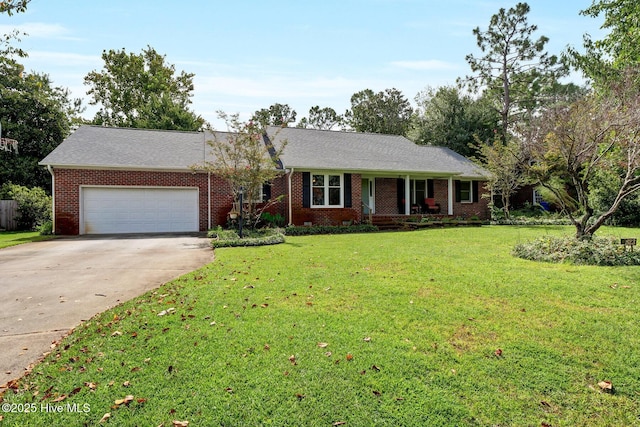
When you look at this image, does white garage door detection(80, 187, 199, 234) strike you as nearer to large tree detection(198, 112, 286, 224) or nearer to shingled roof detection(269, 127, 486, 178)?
large tree detection(198, 112, 286, 224)

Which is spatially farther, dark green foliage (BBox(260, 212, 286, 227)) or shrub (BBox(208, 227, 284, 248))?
dark green foliage (BBox(260, 212, 286, 227))

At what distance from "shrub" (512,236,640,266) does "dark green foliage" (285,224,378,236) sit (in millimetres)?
7613

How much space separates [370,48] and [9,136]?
26.0m

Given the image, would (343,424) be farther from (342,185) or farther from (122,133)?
(122,133)

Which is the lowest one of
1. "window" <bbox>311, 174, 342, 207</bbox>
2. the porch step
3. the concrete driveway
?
the concrete driveway

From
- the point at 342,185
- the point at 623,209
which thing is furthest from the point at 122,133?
the point at 623,209

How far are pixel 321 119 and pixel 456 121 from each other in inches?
990

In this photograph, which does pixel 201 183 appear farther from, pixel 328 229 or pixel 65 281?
pixel 65 281

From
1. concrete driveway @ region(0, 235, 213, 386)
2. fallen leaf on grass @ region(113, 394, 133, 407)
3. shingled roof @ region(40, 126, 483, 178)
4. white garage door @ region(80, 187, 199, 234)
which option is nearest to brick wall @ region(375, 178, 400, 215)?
shingled roof @ region(40, 126, 483, 178)

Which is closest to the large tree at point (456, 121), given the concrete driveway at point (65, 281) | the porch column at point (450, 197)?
the porch column at point (450, 197)

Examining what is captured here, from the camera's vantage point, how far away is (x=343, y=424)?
2518mm

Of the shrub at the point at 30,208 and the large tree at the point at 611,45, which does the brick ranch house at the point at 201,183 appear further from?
the large tree at the point at 611,45

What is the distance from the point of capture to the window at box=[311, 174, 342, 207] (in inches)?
655

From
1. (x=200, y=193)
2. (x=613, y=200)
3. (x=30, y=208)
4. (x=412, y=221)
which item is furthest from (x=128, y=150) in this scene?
(x=613, y=200)
